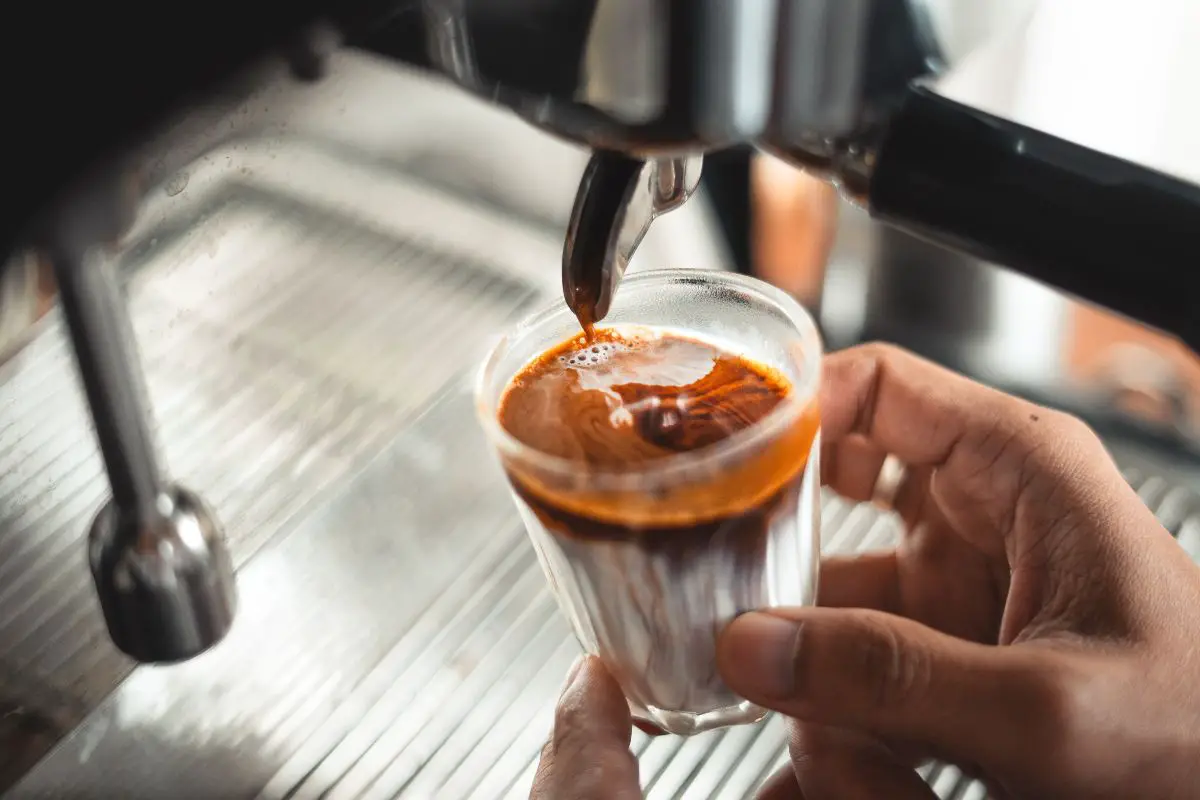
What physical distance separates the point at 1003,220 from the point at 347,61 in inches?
6.7

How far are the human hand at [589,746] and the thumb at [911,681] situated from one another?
2.4 inches

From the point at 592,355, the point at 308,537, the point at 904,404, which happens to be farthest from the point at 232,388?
the point at 904,404

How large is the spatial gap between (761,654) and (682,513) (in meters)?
0.06

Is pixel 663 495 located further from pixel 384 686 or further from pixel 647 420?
pixel 384 686

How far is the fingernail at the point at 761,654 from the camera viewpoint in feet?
1.21

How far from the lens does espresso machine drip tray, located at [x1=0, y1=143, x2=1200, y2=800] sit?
41cm

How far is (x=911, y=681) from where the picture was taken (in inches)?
13.9

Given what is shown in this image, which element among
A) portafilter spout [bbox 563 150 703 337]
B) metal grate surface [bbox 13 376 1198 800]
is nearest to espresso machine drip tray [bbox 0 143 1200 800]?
metal grate surface [bbox 13 376 1198 800]

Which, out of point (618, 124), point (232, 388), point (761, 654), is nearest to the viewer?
point (618, 124)

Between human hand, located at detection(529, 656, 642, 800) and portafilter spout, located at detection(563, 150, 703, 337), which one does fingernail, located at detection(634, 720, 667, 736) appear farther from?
portafilter spout, located at detection(563, 150, 703, 337)

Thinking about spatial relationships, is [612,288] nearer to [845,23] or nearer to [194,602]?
Answer: [845,23]

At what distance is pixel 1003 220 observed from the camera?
28 centimetres

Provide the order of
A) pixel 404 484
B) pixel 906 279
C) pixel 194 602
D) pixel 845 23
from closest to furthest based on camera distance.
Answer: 1. pixel 845 23
2. pixel 194 602
3. pixel 404 484
4. pixel 906 279

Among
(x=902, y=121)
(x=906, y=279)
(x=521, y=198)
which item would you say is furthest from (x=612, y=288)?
(x=906, y=279)
